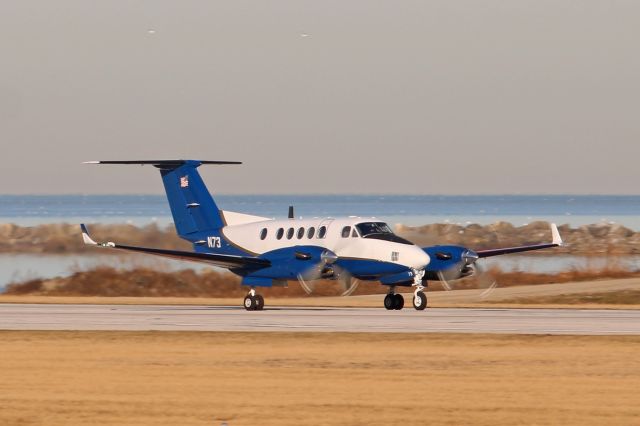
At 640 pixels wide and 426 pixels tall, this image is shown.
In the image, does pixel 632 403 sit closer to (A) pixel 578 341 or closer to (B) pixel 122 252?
(A) pixel 578 341

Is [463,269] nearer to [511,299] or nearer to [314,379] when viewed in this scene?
[511,299]

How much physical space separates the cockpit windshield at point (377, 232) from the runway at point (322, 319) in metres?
2.38

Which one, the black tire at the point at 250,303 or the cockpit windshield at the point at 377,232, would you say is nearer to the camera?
the cockpit windshield at the point at 377,232

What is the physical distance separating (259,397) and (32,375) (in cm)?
521

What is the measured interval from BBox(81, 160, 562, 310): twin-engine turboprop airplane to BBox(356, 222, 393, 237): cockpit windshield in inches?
1.3

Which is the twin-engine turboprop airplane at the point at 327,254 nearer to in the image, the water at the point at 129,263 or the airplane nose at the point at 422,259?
the airplane nose at the point at 422,259

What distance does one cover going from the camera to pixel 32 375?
2427 cm

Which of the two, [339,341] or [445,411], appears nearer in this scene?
[445,411]

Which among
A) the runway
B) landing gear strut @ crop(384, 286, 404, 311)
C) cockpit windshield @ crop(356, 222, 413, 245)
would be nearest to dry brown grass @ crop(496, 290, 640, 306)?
the runway

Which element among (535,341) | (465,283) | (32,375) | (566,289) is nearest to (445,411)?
(32,375)

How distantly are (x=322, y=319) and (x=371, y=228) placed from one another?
21.7 feet

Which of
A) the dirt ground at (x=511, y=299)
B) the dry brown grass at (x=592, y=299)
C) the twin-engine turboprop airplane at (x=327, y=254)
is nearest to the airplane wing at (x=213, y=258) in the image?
the twin-engine turboprop airplane at (x=327, y=254)

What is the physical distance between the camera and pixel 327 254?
42844 millimetres

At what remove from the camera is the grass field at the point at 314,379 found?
19.6 meters
